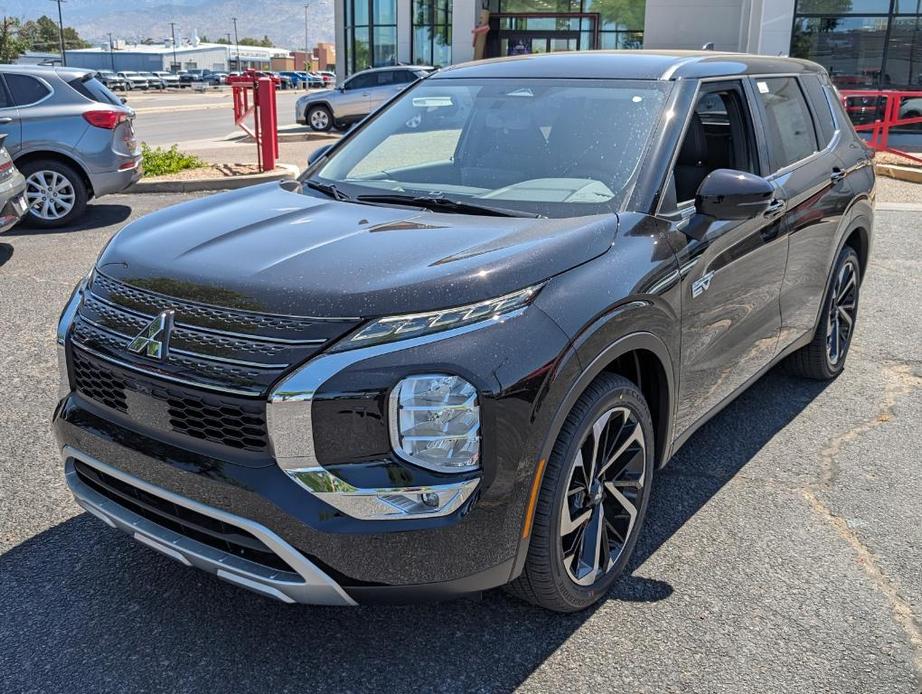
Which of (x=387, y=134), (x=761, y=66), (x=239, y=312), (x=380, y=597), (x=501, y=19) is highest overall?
(x=501, y=19)

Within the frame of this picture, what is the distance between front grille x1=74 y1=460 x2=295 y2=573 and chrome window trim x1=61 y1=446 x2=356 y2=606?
0.02 metres

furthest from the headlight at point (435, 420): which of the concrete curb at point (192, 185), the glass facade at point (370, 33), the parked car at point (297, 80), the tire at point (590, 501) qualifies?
the parked car at point (297, 80)

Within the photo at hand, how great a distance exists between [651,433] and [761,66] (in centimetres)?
222

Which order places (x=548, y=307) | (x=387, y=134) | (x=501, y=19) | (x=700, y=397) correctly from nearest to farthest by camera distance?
(x=548, y=307)
(x=700, y=397)
(x=387, y=134)
(x=501, y=19)

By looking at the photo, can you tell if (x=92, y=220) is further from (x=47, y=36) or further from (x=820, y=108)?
(x=47, y=36)

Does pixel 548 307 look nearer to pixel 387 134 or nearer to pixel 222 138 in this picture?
pixel 387 134

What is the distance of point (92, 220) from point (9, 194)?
224cm

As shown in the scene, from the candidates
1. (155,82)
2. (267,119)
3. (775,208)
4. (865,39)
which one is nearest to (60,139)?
(267,119)

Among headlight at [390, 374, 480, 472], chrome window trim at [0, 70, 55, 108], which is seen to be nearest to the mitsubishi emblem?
headlight at [390, 374, 480, 472]

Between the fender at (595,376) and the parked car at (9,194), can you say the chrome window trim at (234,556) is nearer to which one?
the fender at (595,376)

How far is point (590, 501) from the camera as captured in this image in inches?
115

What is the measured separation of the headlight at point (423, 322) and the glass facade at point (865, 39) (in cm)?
2224

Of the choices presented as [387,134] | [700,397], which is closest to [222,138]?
[387,134]

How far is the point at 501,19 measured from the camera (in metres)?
29.8
